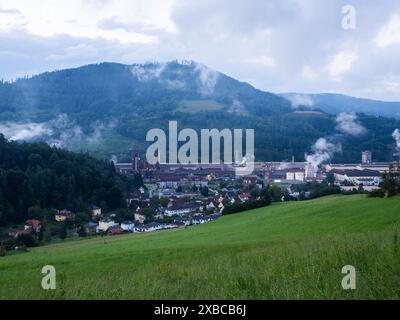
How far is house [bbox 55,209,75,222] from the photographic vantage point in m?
40.2

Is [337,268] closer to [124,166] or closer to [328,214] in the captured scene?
[328,214]

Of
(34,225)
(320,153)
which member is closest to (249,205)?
(34,225)

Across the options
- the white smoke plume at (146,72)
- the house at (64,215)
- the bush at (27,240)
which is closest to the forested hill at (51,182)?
the house at (64,215)

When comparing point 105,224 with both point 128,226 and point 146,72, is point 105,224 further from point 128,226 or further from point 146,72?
point 146,72

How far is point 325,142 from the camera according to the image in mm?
63406

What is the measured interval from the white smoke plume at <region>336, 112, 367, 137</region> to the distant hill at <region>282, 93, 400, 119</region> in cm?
240

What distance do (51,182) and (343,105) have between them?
2424 inches

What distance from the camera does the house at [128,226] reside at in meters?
41.2

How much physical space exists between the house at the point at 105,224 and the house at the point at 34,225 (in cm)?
472

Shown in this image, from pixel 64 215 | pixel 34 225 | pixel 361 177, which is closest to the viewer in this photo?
pixel 34 225

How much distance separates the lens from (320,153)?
5828 centimetres

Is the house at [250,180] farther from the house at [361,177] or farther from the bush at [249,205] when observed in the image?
the bush at [249,205]

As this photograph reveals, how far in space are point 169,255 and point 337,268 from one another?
7.80 metres
